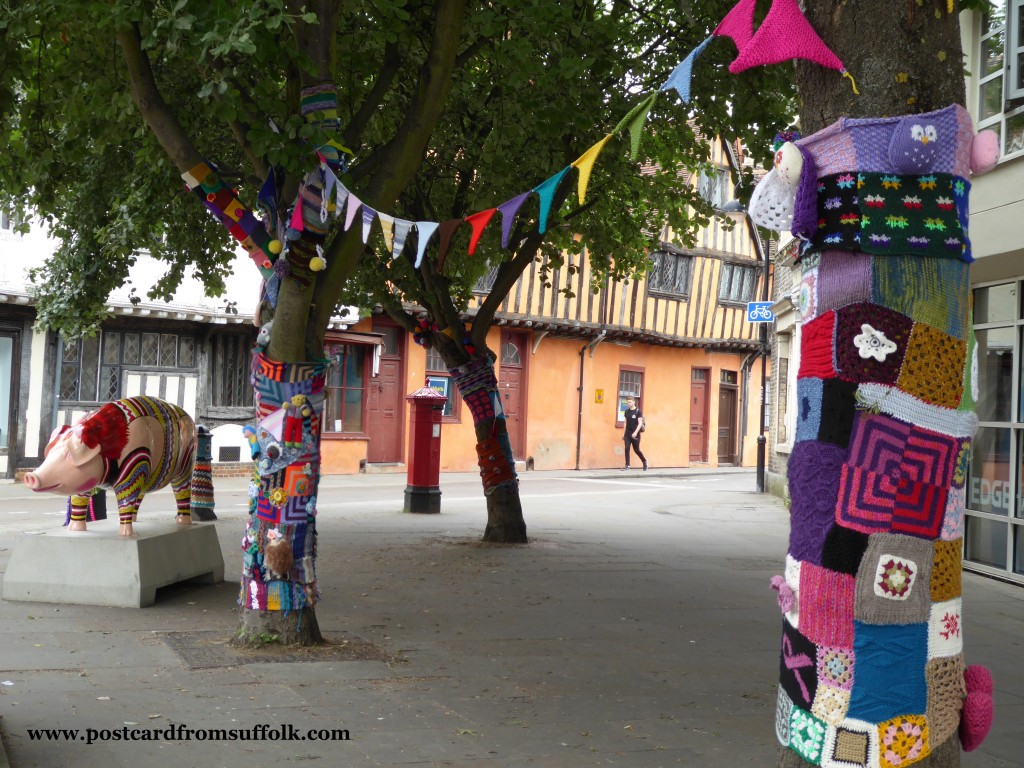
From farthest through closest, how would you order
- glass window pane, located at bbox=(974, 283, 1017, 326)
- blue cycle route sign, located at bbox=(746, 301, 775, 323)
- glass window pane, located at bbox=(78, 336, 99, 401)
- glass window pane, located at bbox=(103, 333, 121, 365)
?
glass window pane, located at bbox=(103, 333, 121, 365)
glass window pane, located at bbox=(78, 336, 99, 401)
blue cycle route sign, located at bbox=(746, 301, 775, 323)
glass window pane, located at bbox=(974, 283, 1017, 326)

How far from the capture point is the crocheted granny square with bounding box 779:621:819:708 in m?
3.54

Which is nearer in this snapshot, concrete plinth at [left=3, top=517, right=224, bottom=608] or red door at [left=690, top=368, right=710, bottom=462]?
concrete plinth at [left=3, top=517, right=224, bottom=608]

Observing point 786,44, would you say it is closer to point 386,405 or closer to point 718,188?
point 386,405

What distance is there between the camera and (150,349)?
23141 millimetres

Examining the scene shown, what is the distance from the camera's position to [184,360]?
2367cm

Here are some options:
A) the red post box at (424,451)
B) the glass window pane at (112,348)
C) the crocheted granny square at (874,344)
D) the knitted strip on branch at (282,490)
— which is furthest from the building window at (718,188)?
the crocheted granny square at (874,344)

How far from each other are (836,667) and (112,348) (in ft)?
69.7

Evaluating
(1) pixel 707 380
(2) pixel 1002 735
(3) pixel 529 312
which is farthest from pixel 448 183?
(1) pixel 707 380

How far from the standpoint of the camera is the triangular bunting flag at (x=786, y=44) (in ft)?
11.7

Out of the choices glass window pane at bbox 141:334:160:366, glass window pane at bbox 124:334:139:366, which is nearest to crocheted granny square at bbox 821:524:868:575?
glass window pane at bbox 124:334:139:366

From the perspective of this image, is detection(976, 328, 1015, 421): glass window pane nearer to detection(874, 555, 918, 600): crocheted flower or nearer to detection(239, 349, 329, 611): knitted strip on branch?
detection(239, 349, 329, 611): knitted strip on branch

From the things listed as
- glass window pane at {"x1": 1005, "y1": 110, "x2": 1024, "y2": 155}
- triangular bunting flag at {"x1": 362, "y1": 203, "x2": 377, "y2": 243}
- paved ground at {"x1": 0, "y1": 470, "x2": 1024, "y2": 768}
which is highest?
glass window pane at {"x1": 1005, "y1": 110, "x2": 1024, "y2": 155}

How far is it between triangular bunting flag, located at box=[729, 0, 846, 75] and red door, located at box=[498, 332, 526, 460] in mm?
26764

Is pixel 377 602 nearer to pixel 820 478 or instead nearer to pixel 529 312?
pixel 820 478
